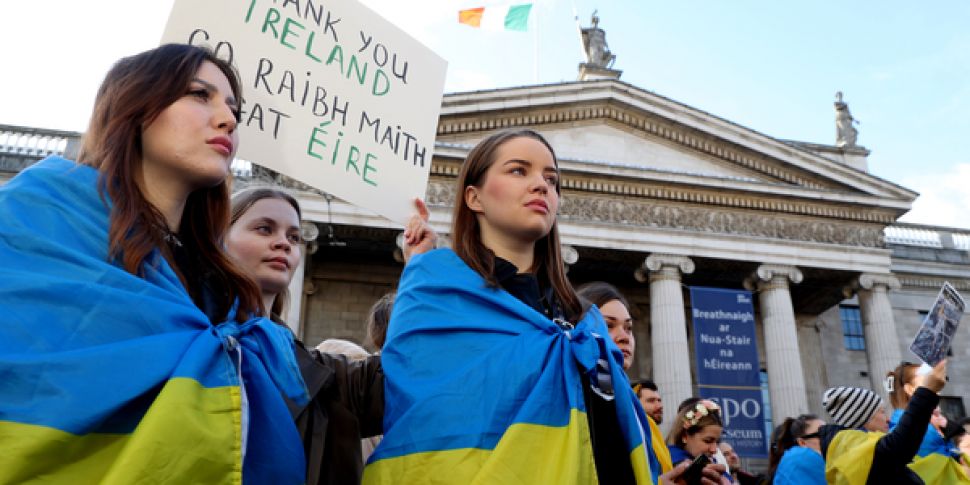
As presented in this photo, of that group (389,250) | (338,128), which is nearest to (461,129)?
(389,250)

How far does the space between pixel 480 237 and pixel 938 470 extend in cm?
489

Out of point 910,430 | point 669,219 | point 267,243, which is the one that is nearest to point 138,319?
point 267,243

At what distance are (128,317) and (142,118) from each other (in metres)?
0.72

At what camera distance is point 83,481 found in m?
1.47

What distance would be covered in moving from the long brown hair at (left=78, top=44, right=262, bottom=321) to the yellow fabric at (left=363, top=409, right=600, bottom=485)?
68 centimetres

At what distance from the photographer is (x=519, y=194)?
8.39 ft

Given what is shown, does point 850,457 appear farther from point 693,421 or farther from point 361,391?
point 361,391

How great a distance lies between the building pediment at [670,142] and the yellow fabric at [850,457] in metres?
16.0

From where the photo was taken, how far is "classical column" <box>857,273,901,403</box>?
784 inches

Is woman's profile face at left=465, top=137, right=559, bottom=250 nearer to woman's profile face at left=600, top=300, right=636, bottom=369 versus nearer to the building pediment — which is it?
woman's profile face at left=600, top=300, right=636, bottom=369

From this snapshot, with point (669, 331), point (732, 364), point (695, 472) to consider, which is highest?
point (669, 331)

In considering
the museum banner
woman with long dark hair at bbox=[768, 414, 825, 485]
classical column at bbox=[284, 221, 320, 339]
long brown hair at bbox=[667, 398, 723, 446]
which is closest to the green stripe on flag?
classical column at bbox=[284, 221, 320, 339]

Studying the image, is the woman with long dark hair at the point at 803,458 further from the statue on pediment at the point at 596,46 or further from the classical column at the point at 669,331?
the statue on pediment at the point at 596,46

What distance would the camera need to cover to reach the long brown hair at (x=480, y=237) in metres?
2.60
